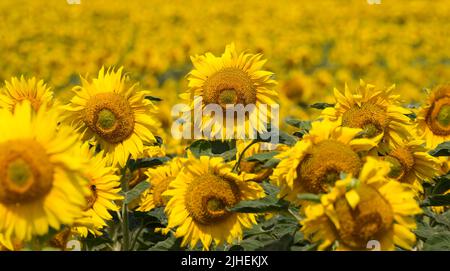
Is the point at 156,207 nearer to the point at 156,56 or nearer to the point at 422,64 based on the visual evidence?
the point at 156,56

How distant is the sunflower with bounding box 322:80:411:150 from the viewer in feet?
9.15

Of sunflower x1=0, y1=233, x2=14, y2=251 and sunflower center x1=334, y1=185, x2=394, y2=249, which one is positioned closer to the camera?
sunflower center x1=334, y1=185, x2=394, y2=249

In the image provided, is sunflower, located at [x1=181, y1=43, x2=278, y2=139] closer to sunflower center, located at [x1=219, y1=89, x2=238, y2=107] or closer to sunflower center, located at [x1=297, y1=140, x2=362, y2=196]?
sunflower center, located at [x1=219, y1=89, x2=238, y2=107]

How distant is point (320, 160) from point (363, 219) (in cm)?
27

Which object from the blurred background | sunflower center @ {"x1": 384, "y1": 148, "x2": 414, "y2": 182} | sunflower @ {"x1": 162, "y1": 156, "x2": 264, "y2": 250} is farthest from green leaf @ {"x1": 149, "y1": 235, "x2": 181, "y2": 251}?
the blurred background

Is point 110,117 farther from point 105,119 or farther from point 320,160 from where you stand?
point 320,160

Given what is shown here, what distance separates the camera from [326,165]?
2258 mm

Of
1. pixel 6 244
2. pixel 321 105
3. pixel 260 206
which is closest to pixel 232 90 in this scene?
pixel 321 105

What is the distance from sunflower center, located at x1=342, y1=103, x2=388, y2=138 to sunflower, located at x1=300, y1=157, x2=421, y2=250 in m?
0.66

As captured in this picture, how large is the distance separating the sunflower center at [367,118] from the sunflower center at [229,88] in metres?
0.43

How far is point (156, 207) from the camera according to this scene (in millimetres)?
3229

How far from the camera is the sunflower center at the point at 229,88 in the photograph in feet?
10.2

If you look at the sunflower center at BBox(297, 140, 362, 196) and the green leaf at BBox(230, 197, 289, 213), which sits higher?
the sunflower center at BBox(297, 140, 362, 196)
